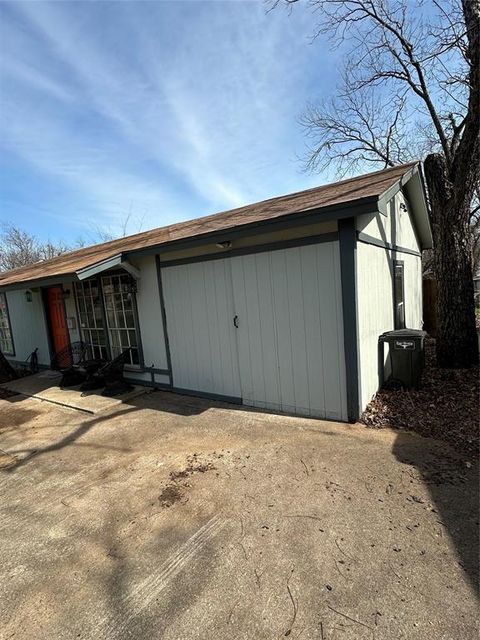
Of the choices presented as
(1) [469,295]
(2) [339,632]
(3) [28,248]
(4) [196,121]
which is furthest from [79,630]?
(3) [28,248]

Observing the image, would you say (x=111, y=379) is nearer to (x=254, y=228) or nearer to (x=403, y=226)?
(x=254, y=228)

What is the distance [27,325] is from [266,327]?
811cm

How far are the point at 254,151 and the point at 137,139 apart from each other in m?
3.99

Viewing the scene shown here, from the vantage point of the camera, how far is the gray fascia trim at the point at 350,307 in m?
4.11

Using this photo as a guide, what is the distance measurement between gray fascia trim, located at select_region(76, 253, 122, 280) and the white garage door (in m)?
0.84

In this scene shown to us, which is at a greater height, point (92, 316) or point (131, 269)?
point (131, 269)

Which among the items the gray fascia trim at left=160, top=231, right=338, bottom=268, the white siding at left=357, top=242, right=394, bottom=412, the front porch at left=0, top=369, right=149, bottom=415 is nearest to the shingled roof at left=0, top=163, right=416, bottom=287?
the gray fascia trim at left=160, top=231, right=338, bottom=268

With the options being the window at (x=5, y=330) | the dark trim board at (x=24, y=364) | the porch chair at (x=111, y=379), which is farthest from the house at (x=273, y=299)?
the window at (x=5, y=330)

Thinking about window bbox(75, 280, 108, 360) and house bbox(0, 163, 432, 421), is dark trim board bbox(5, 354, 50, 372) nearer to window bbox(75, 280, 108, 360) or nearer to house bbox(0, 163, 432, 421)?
window bbox(75, 280, 108, 360)

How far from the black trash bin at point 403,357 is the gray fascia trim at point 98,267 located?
4.60m

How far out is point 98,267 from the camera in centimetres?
566

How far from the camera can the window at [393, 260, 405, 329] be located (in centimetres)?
644

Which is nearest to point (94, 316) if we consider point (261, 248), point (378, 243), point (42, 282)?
point (42, 282)

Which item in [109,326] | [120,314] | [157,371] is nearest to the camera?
[157,371]
